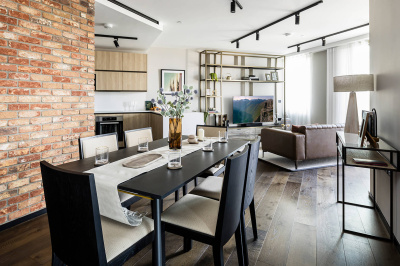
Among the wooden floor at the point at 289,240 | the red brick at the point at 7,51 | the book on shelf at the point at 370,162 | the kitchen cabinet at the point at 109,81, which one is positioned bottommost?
the wooden floor at the point at 289,240

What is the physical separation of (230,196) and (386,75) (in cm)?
197

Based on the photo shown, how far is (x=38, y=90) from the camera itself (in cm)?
244

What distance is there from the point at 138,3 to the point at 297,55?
16.8ft

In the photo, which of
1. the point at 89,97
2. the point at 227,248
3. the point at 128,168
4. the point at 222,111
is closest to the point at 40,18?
the point at 89,97

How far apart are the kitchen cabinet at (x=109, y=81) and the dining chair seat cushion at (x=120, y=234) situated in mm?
5004

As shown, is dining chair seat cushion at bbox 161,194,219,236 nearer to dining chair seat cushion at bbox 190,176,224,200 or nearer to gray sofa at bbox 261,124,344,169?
dining chair seat cushion at bbox 190,176,224,200

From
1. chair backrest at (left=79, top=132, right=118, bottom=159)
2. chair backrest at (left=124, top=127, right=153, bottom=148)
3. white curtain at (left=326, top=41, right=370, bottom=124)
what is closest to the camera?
chair backrest at (left=79, top=132, right=118, bottom=159)

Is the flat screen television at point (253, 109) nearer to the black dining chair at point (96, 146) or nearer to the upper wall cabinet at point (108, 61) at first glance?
the upper wall cabinet at point (108, 61)

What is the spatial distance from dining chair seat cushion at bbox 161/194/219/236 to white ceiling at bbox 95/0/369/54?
10.4 feet

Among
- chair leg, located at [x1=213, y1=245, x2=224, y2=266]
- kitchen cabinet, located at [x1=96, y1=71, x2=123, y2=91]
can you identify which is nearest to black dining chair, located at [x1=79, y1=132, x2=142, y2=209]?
chair leg, located at [x1=213, y1=245, x2=224, y2=266]

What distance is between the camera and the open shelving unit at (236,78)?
21.8ft

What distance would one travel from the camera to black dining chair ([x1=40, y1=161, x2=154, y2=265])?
1013 mm

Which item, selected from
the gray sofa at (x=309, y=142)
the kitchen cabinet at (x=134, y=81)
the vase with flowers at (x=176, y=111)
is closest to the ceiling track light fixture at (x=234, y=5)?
the vase with flowers at (x=176, y=111)

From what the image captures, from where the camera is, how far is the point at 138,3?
3.74 metres
